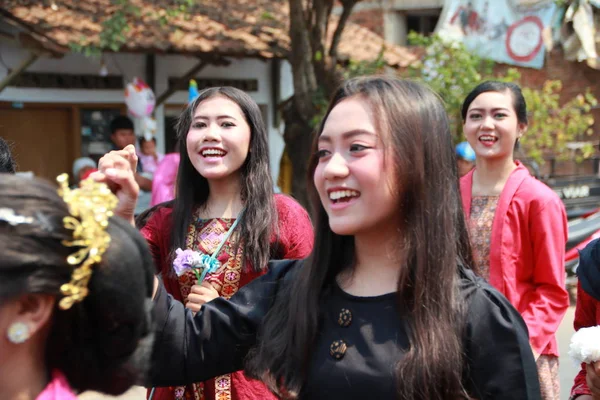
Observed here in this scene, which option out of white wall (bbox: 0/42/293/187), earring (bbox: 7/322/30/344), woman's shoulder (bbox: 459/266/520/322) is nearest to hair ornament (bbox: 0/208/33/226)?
earring (bbox: 7/322/30/344)

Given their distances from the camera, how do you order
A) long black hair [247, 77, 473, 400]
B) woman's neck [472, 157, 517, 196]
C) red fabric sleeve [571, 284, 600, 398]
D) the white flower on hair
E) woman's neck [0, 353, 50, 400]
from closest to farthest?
woman's neck [0, 353, 50, 400] < long black hair [247, 77, 473, 400] < the white flower on hair < red fabric sleeve [571, 284, 600, 398] < woman's neck [472, 157, 517, 196]

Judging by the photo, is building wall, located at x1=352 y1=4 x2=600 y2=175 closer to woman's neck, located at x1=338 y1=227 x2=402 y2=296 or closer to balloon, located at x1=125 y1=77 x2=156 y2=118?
balloon, located at x1=125 y1=77 x2=156 y2=118

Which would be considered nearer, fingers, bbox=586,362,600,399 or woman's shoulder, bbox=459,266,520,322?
woman's shoulder, bbox=459,266,520,322

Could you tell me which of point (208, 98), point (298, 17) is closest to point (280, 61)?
point (298, 17)

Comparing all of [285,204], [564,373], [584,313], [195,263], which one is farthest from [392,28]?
[584,313]

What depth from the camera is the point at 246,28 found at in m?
11.5

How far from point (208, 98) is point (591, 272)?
1.80 metres

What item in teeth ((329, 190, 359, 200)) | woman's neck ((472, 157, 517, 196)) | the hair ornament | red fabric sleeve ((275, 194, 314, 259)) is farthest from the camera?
woman's neck ((472, 157, 517, 196))

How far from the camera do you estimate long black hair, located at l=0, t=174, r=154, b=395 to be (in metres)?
1.54

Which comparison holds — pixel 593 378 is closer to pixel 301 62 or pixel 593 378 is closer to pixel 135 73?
pixel 301 62

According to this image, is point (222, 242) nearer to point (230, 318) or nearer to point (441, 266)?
point (230, 318)

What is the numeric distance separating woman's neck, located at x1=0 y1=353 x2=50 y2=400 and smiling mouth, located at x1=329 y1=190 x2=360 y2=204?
846 mm

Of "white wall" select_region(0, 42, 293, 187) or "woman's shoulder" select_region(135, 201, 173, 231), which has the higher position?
"white wall" select_region(0, 42, 293, 187)

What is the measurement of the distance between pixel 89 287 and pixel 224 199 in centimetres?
214
